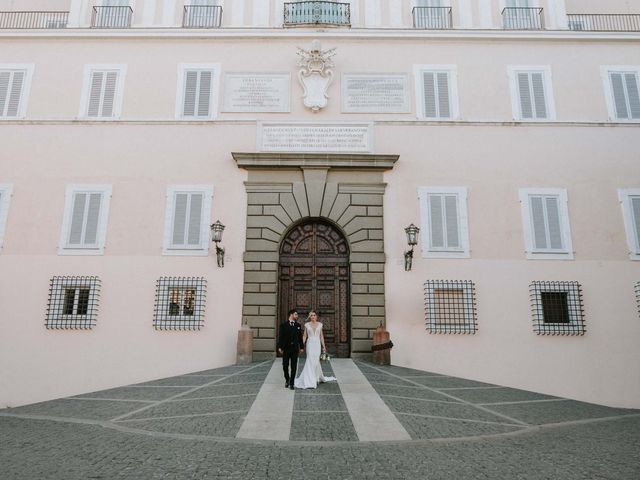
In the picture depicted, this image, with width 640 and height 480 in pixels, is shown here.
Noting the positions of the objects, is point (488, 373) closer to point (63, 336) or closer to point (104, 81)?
A: point (63, 336)

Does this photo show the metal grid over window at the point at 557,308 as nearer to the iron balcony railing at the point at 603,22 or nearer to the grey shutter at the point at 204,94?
the iron balcony railing at the point at 603,22

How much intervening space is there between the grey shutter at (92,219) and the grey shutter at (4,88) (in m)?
4.19

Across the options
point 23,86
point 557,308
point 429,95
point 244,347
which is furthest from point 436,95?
point 23,86

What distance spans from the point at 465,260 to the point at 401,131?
4225mm

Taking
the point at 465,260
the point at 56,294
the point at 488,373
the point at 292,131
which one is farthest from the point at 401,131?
the point at 56,294

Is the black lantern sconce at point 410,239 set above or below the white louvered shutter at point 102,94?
below

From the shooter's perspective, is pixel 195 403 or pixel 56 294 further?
pixel 56 294

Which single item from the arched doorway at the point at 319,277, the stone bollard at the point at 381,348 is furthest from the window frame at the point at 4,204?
the stone bollard at the point at 381,348

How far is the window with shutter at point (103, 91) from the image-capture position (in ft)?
45.5

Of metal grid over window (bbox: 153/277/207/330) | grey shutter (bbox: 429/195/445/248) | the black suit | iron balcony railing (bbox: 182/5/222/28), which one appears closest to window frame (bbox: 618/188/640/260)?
grey shutter (bbox: 429/195/445/248)

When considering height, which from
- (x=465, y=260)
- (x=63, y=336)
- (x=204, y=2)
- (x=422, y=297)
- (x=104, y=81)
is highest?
(x=204, y=2)

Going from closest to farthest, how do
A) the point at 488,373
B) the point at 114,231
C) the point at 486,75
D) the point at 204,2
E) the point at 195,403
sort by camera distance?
the point at 195,403
the point at 488,373
the point at 114,231
the point at 486,75
the point at 204,2

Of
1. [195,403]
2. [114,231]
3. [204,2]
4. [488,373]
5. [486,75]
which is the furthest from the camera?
[204,2]

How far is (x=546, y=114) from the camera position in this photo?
1372 cm
